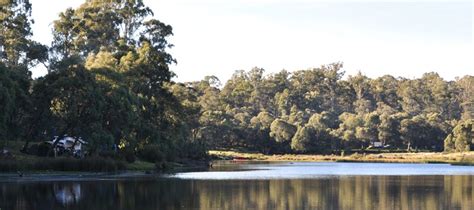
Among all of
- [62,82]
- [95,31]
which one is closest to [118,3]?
[95,31]

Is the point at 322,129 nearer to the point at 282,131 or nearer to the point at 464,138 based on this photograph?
the point at 282,131

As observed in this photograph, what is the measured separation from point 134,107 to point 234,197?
33.5m

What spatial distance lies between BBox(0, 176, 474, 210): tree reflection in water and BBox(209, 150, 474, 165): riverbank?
63.4 m

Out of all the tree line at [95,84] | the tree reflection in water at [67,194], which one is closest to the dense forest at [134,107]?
the tree line at [95,84]

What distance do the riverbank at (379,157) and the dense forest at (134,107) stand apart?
5859 millimetres

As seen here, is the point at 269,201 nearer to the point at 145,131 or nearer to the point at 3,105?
the point at 3,105

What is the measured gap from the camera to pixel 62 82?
58406 millimetres

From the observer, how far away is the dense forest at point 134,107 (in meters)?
59.1

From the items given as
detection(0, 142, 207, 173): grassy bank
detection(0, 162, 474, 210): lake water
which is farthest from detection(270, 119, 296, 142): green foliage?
detection(0, 162, 474, 210): lake water

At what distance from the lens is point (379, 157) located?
120688 millimetres

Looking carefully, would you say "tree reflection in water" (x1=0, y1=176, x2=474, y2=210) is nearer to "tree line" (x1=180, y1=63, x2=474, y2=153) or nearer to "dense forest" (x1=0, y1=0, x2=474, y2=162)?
"dense forest" (x1=0, y1=0, x2=474, y2=162)

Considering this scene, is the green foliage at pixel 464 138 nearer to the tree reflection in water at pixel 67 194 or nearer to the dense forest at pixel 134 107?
the dense forest at pixel 134 107

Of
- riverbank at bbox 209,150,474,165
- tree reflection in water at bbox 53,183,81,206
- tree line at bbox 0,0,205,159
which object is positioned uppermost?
tree line at bbox 0,0,205,159

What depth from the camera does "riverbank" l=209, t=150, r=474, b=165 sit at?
10507 centimetres
